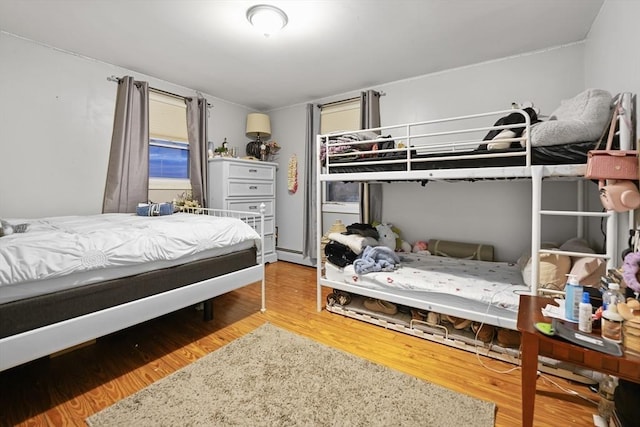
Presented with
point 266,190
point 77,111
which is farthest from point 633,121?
point 77,111

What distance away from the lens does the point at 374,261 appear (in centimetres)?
264

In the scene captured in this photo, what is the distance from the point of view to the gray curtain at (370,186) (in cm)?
367

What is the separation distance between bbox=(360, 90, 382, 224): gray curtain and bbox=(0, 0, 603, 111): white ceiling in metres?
0.31

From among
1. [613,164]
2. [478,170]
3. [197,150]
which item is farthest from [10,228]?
[613,164]

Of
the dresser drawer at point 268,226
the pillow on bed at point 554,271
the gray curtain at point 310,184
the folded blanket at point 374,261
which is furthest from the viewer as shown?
the dresser drawer at point 268,226

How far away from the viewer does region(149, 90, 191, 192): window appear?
11.6ft

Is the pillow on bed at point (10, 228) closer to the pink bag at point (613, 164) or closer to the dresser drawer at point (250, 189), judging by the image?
the dresser drawer at point (250, 189)

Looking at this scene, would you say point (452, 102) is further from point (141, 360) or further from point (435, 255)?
point (141, 360)

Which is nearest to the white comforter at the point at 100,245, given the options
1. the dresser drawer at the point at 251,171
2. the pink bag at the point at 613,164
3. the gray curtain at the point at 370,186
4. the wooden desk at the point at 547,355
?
the dresser drawer at the point at 251,171

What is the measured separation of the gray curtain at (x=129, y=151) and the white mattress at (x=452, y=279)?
7.86 ft

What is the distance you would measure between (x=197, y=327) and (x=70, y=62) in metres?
2.94

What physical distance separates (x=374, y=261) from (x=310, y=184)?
1.98 meters

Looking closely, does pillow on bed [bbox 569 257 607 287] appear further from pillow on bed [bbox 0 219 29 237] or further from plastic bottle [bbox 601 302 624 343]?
pillow on bed [bbox 0 219 29 237]

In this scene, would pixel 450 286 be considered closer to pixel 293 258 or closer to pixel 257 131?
pixel 293 258
